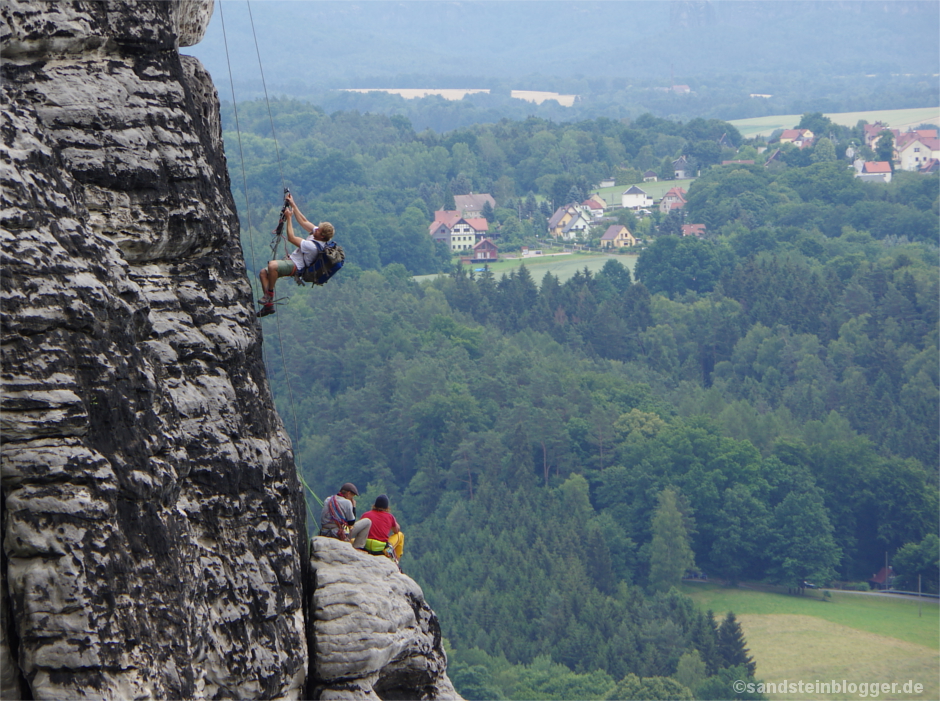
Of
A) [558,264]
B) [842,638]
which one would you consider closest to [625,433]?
[842,638]

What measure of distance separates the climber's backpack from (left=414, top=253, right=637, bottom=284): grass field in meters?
133

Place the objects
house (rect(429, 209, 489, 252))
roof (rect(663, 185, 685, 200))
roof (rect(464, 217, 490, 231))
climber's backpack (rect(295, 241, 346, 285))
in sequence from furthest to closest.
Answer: roof (rect(663, 185, 685, 200)), roof (rect(464, 217, 490, 231)), house (rect(429, 209, 489, 252)), climber's backpack (rect(295, 241, 346, 285))

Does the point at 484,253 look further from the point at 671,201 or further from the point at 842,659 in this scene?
the point at 842,659

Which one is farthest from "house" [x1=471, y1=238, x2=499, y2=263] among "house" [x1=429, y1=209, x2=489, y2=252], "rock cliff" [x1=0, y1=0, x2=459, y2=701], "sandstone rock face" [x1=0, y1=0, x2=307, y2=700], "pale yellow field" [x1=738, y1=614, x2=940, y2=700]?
"sandstone rock face" [x1=0, y1=0, x2=307, y2=700]

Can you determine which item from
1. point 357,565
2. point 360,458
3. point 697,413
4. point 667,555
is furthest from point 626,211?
point 357,565

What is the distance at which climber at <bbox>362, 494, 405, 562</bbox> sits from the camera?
494 inches

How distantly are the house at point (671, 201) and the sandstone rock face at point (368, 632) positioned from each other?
17750 centimetres

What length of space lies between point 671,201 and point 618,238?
24895mm

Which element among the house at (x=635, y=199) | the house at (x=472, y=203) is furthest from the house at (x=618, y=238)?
the house at (x=635, y=199)

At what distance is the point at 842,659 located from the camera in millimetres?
64062

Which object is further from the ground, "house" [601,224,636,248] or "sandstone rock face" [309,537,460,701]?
"sandstone rock face" [309,537,460,701]

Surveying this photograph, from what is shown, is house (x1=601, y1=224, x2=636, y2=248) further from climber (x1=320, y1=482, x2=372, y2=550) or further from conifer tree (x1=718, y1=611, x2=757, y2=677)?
climber (x1=320, y1=482, x2=372, y2=550)

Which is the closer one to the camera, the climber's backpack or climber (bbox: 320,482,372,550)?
climber (bbox: 320,482,372,550)

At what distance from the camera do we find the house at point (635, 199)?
195m
